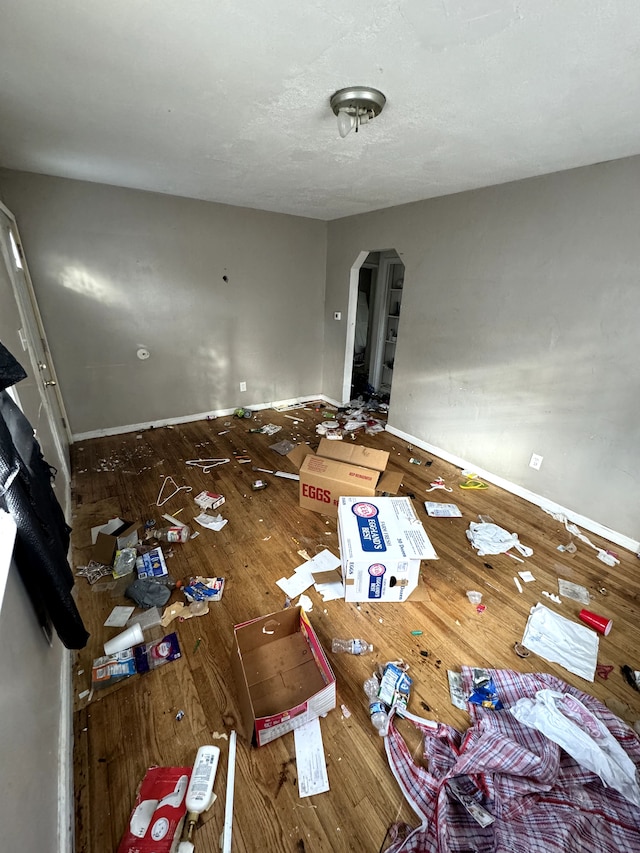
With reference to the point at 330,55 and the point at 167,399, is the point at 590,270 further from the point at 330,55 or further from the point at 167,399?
the point at 167,399

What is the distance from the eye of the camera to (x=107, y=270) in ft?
10.5

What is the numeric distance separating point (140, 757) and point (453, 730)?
44.8 inches

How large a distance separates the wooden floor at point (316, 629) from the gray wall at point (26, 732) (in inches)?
8.9

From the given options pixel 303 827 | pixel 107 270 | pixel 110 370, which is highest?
pixel 107 270

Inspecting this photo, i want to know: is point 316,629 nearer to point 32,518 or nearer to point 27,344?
point 32,518

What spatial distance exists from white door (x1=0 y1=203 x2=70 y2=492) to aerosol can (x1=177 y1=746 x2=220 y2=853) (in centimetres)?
163

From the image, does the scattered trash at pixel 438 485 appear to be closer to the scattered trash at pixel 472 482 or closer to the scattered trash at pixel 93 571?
the scattered trash at pixel 472 482

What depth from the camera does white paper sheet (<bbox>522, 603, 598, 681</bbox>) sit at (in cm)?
158

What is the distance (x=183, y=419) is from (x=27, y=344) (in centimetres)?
192

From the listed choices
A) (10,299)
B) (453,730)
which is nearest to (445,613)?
(453,730)

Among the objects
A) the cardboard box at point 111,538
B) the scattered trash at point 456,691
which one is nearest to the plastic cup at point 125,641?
the cardboard box at point 111,538

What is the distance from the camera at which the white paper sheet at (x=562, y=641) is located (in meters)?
1.58

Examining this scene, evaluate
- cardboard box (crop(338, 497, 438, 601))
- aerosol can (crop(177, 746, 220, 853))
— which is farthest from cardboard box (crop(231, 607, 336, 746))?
cardboard box (crop(338, 497, 438, 601))

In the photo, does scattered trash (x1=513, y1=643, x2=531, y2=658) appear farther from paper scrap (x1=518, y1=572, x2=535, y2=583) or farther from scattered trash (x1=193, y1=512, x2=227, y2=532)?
scattered trash (x1=193, y1=512, x2=227, y2=532)
